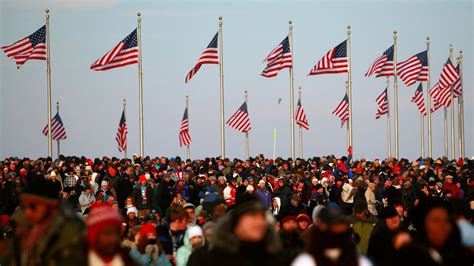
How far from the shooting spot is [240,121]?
47.6 m

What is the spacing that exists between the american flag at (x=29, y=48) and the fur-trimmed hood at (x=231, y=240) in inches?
1230

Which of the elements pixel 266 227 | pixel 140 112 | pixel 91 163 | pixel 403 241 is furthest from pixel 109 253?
pixel 140 112

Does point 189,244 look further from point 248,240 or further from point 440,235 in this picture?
point 248,240

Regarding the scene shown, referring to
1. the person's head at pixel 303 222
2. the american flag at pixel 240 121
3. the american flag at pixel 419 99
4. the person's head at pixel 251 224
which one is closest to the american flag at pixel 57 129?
the american flag at pixel 240 121

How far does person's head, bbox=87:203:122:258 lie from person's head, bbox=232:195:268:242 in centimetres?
91

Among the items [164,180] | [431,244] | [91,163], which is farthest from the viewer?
[91,163]

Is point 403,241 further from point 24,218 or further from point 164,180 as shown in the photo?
point 164,180

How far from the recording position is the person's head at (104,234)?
8.62 m

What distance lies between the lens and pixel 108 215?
869 cm

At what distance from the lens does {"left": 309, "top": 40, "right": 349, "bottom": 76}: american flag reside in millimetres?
44562

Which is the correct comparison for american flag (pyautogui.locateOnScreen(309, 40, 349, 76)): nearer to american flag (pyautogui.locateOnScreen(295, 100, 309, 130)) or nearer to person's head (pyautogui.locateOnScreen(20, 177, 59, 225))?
american flag (pyautogui.locateOnScreen(295, 100, 309, 130))

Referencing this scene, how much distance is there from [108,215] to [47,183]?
126 cm

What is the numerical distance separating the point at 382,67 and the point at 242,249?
40.4m

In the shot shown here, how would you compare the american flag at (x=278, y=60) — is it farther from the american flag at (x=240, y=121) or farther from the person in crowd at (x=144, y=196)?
the person in crowd at (x=144, y=196)
